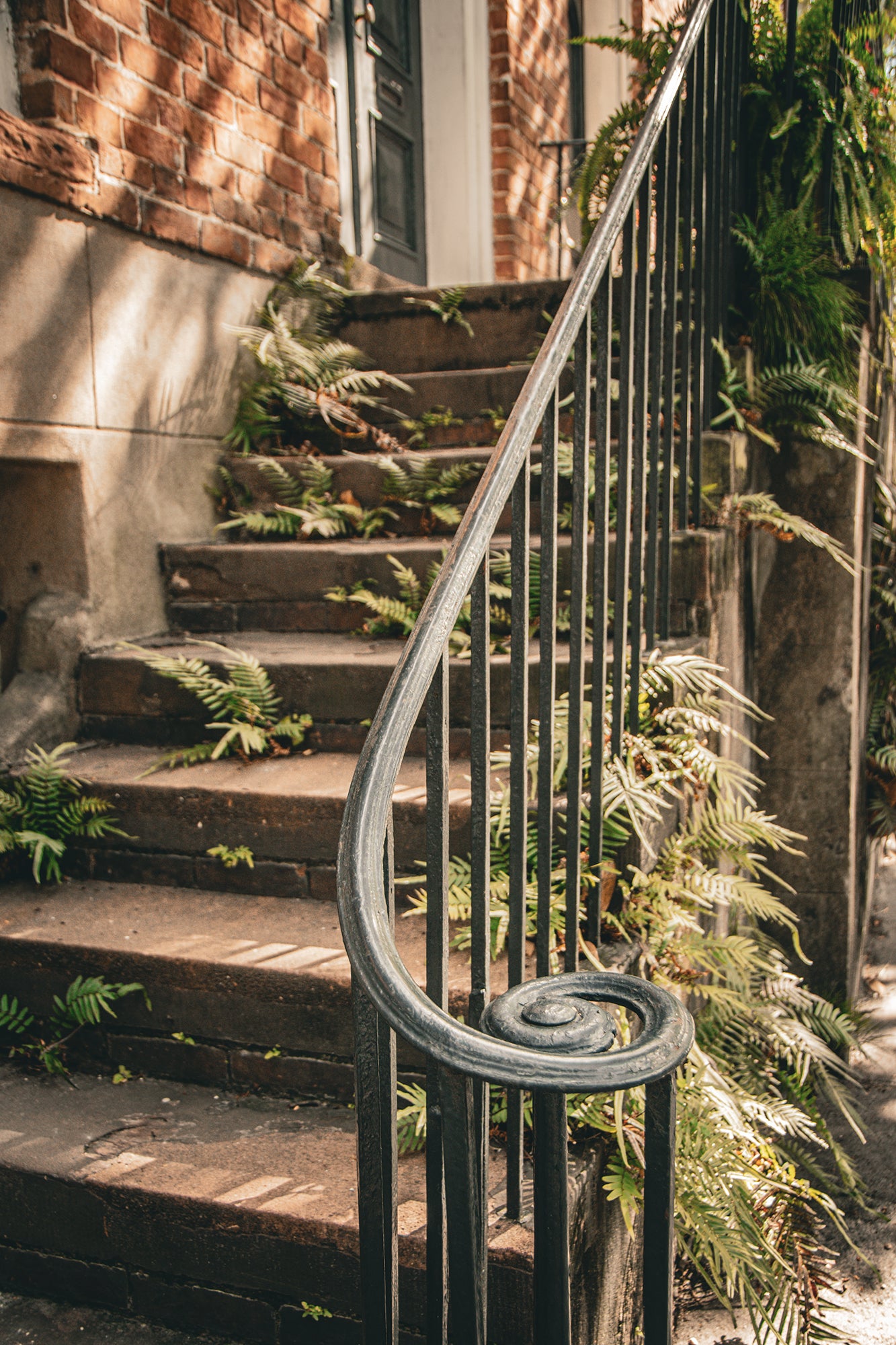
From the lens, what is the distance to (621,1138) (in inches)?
62.2

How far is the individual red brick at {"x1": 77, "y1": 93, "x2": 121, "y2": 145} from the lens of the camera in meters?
2.91

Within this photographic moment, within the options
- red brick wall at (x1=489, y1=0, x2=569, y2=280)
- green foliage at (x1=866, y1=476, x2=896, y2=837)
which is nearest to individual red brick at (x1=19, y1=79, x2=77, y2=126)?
green foliage at (x1=866, y1=476, x2=896, y2=837)

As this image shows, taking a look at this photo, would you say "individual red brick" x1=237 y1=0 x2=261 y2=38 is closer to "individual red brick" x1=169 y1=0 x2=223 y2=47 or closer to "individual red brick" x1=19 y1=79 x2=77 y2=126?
"individual red brick" x1=169 y1=0 x2=223 y2=47

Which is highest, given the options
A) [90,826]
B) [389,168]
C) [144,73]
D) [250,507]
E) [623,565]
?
[389,168]

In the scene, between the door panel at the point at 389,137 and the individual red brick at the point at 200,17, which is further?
the door panel at the point at 389,137

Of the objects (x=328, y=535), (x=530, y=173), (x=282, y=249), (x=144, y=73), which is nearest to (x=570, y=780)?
(x=328, y=535)

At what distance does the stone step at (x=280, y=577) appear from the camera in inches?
124

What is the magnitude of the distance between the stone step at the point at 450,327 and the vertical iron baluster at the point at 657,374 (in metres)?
1.29

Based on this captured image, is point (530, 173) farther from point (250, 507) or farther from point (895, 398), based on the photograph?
point (250, 507)

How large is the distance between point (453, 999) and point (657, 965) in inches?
19.9

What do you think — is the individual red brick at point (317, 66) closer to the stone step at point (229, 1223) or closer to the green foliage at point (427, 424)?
the green foliage at point (427, 424)

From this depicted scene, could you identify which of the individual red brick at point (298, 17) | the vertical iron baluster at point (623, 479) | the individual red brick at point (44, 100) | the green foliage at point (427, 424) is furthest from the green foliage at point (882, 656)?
the individual red brick at point (44, 100)

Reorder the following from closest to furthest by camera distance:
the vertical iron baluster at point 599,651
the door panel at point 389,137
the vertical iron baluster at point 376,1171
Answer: the vertical iron baluster at point 376,1171 → the vertical iron baluster at point 599,651 → the door panel at point 389,137

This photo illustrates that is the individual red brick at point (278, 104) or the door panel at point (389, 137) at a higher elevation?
the door panel at point (389, 137)
